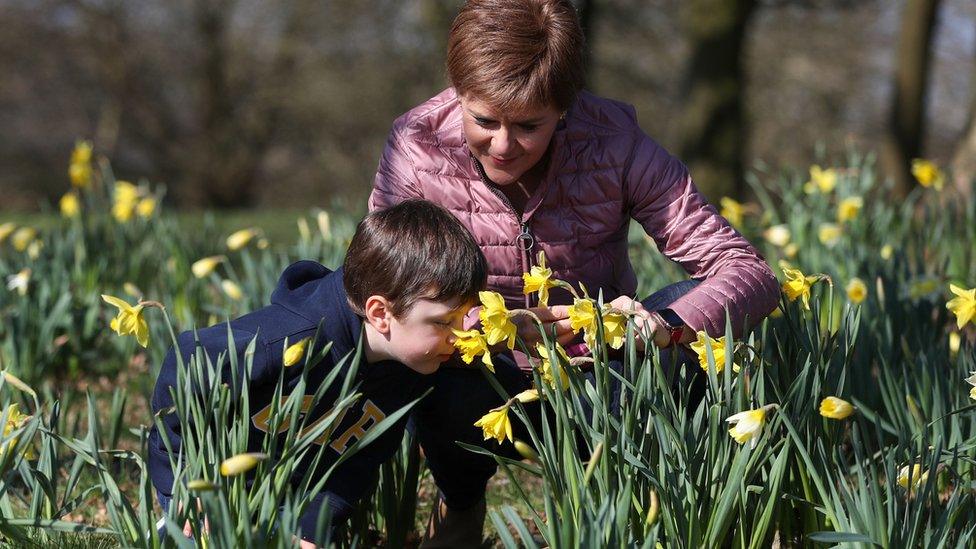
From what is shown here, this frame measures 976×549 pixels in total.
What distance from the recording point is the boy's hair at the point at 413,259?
181 centimetres

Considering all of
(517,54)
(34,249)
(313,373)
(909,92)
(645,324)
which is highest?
(517,54)

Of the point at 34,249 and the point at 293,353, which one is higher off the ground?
the point at 293,353

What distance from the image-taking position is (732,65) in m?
7.12

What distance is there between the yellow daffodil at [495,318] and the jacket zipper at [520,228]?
498 mm

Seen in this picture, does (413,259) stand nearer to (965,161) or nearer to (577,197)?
(577,197)

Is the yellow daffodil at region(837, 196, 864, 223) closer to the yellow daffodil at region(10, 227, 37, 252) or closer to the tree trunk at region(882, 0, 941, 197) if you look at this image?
the yellow daffodil at region(10, 227, 37, 252)

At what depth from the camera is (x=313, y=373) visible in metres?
1.92

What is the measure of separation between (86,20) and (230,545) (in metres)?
11.4

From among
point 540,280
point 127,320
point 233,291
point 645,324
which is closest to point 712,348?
point 645,324

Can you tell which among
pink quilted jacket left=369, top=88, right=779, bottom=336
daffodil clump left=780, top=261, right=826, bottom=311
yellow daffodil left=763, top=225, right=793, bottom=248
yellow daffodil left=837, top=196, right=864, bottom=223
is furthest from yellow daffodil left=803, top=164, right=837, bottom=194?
daffodil clump left=780, top=261, right=826, bottom=311

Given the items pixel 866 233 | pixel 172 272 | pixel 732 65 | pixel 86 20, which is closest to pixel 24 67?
pixel 86 20

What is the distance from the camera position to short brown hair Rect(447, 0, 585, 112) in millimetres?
1913

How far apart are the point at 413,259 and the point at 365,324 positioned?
0.62 feet

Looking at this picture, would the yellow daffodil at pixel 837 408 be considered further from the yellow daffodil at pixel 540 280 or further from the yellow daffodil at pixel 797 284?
the yellow daffodil at pixel 540 280
